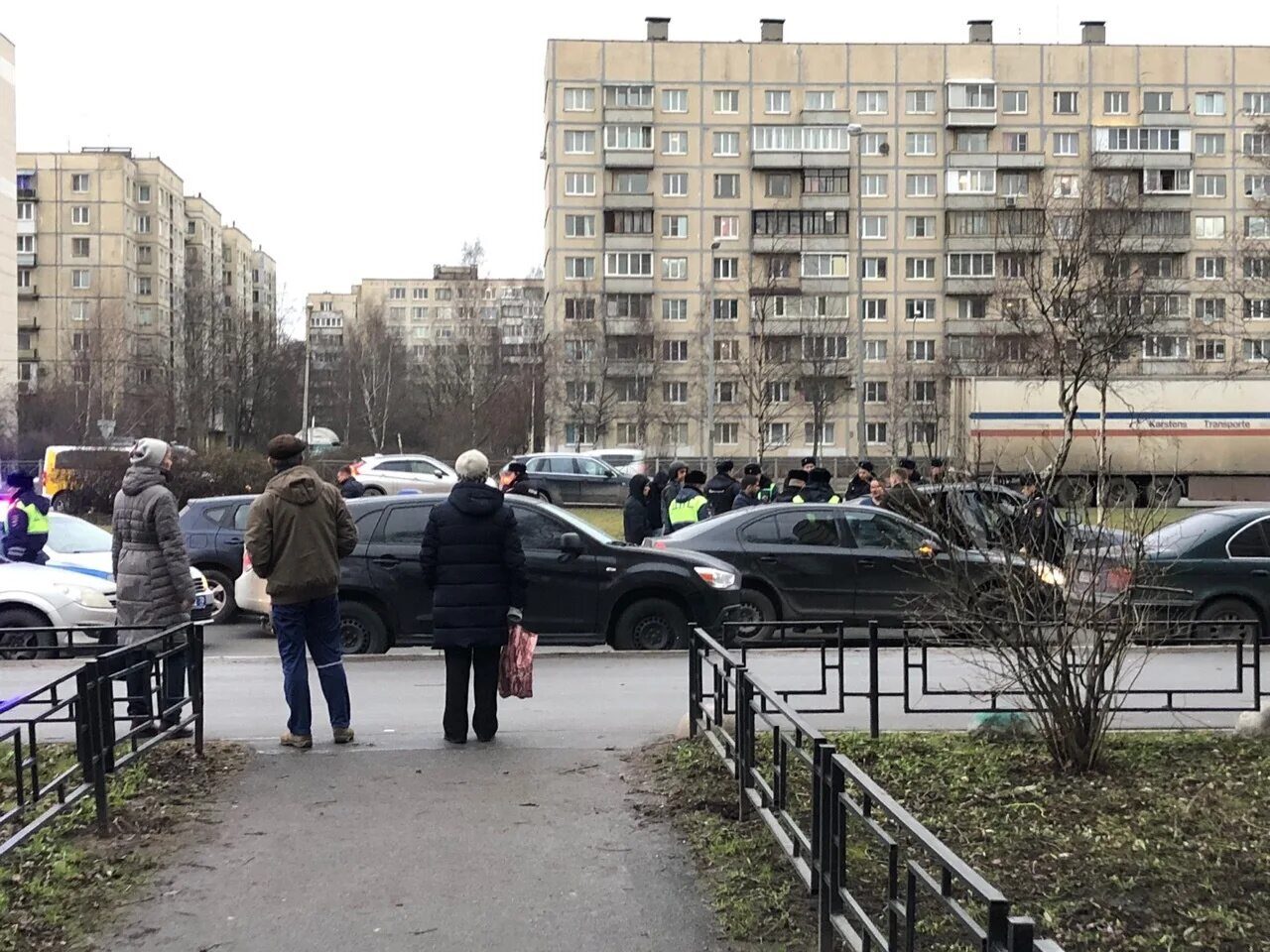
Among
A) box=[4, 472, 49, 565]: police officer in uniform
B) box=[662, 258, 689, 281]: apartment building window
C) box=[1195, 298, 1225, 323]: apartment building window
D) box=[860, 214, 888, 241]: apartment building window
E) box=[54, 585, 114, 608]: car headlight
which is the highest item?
box=[860, 214, 888, 241]: apartment building window

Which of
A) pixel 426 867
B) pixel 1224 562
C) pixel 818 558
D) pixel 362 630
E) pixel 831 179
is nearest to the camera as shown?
pixel 426 867

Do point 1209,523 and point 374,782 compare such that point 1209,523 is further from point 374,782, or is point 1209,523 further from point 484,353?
point 484,353

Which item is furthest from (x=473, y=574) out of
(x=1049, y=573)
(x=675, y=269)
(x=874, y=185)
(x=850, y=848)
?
(x=874, y=185)

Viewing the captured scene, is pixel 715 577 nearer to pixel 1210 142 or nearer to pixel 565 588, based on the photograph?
pixel 565 588

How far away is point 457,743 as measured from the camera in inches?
318

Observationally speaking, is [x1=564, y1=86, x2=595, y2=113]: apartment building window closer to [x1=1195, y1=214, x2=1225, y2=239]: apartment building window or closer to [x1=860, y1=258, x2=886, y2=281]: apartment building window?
[x1=860, y1=258, x2=886, y2=281]: apartment building window

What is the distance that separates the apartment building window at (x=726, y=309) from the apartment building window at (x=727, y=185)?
Answer: 5.88m

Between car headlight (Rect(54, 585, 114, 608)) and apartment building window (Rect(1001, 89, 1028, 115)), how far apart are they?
6957 cm

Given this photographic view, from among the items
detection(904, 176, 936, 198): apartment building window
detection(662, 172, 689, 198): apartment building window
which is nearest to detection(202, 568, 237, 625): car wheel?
detection(662, 172, 689, 198): apartment building window

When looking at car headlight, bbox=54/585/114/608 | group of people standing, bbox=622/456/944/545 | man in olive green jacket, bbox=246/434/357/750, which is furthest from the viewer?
group of people standing, bbox=622/456/944/545

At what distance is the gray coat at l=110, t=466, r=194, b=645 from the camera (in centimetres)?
784

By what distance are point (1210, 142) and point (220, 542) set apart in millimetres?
72533

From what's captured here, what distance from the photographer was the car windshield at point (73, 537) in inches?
623

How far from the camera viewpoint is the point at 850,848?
4883 millimetres
